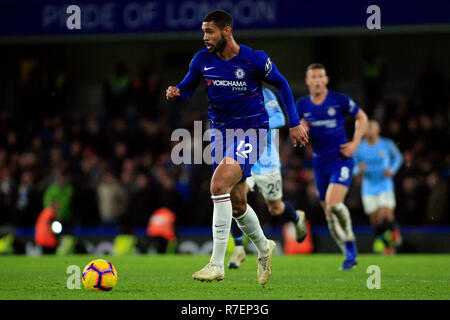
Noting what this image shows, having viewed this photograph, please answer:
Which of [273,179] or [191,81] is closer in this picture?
[191,81]

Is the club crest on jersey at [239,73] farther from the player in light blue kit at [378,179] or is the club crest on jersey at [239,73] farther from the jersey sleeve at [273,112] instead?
the player in light blue kit at [378,179]

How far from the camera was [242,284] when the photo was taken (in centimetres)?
724

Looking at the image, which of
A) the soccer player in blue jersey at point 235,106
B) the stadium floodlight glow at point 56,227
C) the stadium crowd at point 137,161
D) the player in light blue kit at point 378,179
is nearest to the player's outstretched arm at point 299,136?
the soccer player in blue jersey at point 235,106

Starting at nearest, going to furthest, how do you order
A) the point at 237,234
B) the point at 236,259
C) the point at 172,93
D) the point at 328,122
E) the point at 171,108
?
the point at 172,93, the point at 236,259, the point at 237,234, the point at 328,122, the point at 171,108

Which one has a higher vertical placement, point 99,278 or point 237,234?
point 99,278

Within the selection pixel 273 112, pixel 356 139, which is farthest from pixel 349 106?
pixel 273 112

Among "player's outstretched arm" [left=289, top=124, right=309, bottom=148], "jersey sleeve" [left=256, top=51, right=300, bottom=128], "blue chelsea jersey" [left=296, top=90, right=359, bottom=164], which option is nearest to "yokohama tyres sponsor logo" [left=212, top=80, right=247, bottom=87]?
"jersey sleeve" [left=256, top=51, right=300, bottom=128]

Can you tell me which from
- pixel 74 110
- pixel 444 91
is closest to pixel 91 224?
pixel 74 110

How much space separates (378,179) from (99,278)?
8764 millimetres

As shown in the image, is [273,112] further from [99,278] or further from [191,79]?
[99,278]

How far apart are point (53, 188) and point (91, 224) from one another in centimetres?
112

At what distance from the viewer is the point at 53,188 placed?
644 inches

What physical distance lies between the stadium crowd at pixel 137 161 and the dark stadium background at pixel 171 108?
1.2 inches
